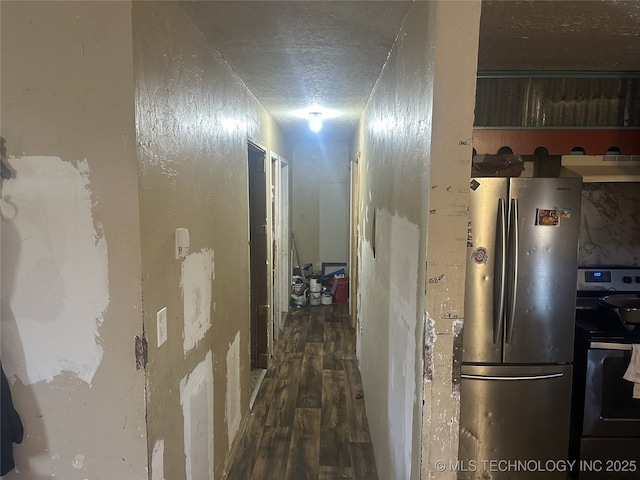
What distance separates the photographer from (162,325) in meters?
1.38

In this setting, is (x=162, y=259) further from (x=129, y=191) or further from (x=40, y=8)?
(x=40, y=8)

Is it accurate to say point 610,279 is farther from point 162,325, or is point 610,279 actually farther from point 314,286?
point 314,286

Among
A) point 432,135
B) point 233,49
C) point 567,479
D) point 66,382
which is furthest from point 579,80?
point 66,382

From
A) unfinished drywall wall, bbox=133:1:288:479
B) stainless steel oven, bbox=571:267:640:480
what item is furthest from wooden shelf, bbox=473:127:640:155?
unfinished drywall wall, bbox=133:1:288:479

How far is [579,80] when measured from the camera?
244 cm

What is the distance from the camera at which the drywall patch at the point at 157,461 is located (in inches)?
52.3

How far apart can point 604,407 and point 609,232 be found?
48.6 inches

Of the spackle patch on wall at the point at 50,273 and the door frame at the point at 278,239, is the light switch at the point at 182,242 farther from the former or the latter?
the door frame at the point at 278,239

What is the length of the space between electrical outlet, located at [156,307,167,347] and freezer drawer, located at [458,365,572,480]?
1505 mm

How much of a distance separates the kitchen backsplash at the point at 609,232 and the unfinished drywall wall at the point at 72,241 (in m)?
2.88

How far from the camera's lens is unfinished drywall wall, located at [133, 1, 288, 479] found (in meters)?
1.29

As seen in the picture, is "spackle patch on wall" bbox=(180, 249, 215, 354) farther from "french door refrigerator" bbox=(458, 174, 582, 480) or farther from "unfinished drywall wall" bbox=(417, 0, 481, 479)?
"french door refrigerator" bbox=(458, 174, 582, 480)

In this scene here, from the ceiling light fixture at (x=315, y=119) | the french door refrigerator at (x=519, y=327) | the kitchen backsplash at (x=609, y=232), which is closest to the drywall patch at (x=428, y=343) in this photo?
the french door refrigerator at (x=519, y=327)

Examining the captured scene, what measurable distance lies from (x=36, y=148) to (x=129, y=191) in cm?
32
